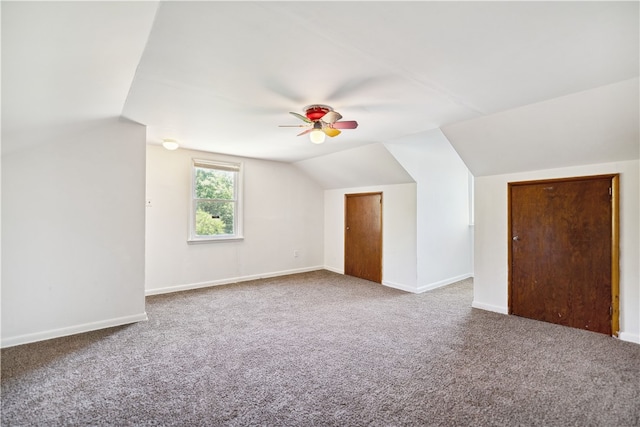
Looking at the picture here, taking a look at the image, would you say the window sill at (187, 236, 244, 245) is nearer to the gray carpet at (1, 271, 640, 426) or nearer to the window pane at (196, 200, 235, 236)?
the window pane at (196, 200, 235, 236)

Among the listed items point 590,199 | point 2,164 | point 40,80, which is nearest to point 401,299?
point 590,199

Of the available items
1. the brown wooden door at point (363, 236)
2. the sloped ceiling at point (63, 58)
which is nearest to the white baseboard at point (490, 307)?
the brown wooden door at point (363, 236)

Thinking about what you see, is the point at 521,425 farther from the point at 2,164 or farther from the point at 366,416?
the point at 2,164

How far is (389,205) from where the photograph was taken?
16.4 feet

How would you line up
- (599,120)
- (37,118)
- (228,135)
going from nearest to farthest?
(37,118)
(599,120)
(228,135)

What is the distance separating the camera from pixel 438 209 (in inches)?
194

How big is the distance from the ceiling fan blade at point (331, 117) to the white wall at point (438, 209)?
1.70 metres

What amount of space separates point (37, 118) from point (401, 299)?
4342 mm

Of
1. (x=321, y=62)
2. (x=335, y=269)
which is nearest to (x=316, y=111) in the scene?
(x=321, y=62)

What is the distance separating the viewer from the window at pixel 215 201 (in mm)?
4742

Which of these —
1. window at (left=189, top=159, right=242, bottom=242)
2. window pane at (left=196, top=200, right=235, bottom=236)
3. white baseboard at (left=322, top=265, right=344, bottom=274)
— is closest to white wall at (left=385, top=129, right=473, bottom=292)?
white baseboard at (left=322, top=265, right=344, bottom=274)

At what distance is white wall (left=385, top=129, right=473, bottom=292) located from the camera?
4.39 m

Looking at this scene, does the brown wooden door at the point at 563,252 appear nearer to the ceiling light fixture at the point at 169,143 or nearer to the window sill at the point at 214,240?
the window sill at the point at 214,240

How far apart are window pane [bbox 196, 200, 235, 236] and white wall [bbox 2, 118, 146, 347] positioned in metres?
1.54
